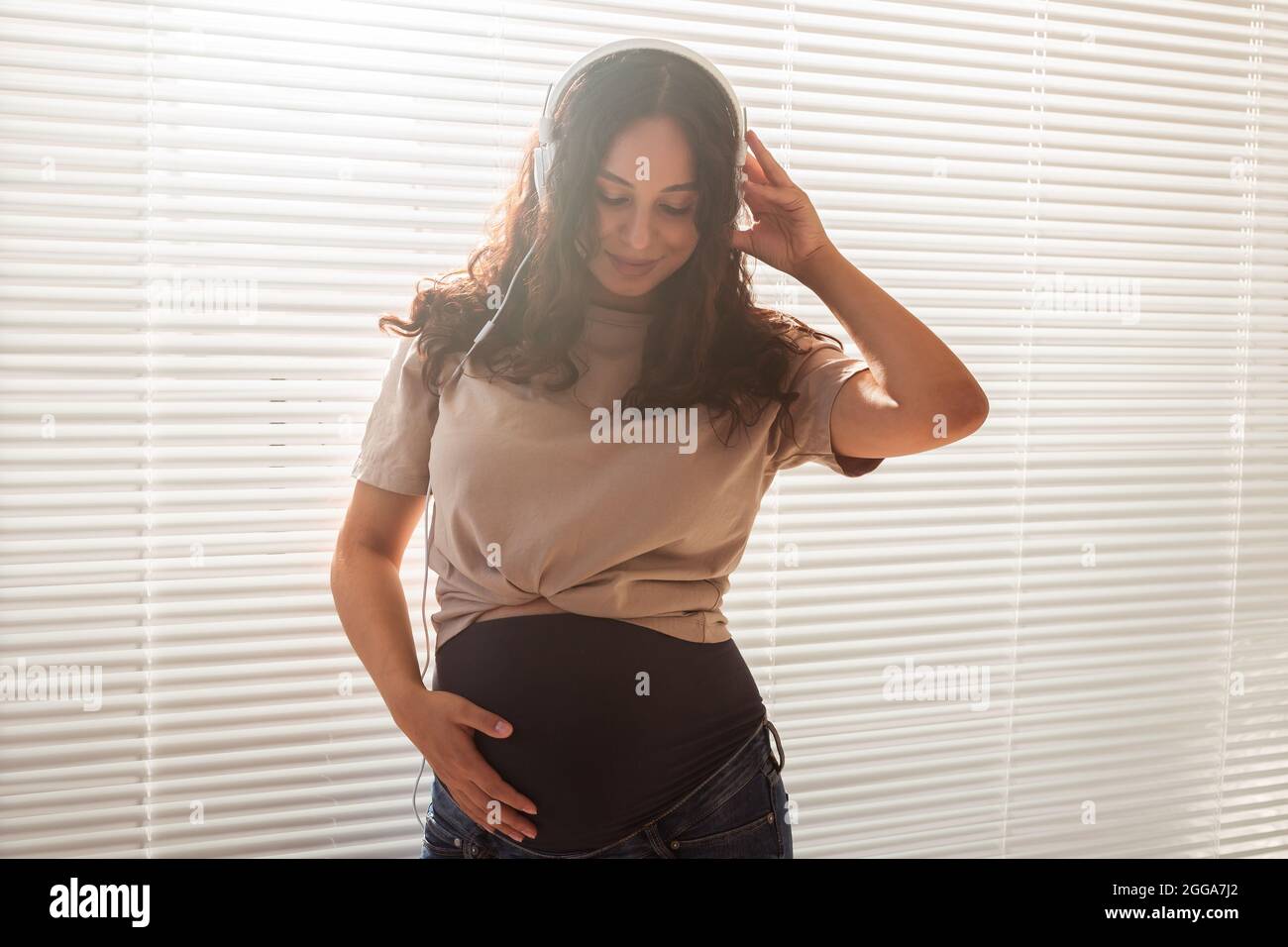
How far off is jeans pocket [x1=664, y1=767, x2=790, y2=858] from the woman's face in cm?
61

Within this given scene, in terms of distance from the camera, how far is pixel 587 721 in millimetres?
1092

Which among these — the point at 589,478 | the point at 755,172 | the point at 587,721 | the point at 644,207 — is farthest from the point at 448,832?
the point at 755,172

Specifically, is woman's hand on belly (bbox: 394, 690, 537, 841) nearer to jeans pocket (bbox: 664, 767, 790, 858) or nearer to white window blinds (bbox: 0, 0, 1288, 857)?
jeans pocket (bbox: 664, 767, 790, 858)

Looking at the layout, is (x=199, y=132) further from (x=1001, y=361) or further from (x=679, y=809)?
(x=1001, y=361)

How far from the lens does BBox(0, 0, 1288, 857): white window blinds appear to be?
51.1 inches

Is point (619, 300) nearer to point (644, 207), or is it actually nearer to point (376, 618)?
point (644, 207)

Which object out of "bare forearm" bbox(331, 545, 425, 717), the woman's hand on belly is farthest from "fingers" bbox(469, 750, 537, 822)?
"bare forearm" bbox(331, 545, 425, 717)

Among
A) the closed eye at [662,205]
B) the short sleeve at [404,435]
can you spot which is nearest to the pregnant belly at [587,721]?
the short sleeve at [404,435]

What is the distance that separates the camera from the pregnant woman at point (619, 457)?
107 cm

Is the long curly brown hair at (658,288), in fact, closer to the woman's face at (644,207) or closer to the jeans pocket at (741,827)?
the woman's face at (644,207)

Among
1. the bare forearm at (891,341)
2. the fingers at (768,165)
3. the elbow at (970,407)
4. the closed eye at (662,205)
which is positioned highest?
the fingers at (768,165)

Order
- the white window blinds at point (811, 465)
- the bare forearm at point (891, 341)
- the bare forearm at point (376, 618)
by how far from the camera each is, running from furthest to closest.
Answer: the white window blinds at point (811, 465)
the bare forearm at point (376, 618)
the bare forearm at point (891, 341)
